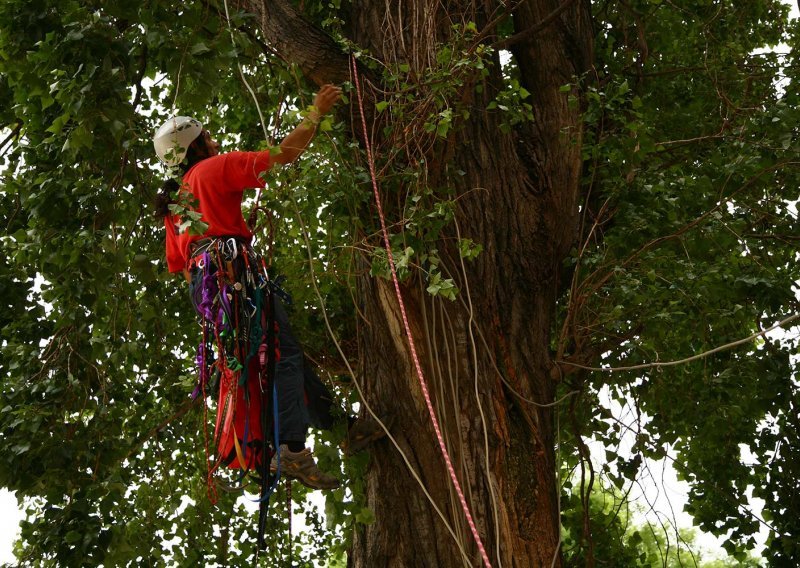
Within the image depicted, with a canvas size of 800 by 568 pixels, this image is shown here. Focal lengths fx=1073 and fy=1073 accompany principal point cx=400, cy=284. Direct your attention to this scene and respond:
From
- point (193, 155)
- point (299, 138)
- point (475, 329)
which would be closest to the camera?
point (299, 138)

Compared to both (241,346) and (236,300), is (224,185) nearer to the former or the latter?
(236,300)

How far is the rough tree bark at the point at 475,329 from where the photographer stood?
3932 mm

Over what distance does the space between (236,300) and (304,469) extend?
Answer: 2.24 ft

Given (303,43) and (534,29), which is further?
(534,29)

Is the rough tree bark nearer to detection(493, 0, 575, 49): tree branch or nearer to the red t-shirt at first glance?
detection(493, 0, 575, 49): tree branch

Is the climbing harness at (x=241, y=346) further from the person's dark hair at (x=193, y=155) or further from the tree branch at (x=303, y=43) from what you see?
the tree branch at (x=303, y=43)

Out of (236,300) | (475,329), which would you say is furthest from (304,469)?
(475,329)

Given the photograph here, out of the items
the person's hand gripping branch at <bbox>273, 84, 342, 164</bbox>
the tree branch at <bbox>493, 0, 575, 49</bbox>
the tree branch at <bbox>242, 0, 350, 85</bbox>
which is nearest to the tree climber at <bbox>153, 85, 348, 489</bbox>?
the person's hand gripping branch at <bbox>273, 84, 342, 164</bbox>

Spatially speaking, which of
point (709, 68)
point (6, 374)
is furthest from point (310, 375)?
point (709, 68)

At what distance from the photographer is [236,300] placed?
3.52 metres

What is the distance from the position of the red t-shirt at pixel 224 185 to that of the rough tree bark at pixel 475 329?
681 millimetres

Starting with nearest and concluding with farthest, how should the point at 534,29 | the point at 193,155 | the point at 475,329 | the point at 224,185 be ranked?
the point at 224,185, the point at 193,155, the point at 475,329, the point at 534,29

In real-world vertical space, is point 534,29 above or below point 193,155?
above

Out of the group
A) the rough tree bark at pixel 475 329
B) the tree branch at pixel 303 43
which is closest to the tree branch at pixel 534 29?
the rough tree bark at pixel 475 329
